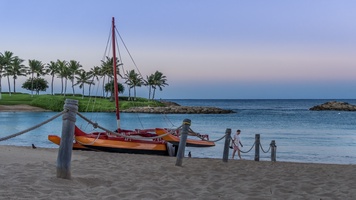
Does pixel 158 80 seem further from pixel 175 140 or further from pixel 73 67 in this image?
pixel 175 140

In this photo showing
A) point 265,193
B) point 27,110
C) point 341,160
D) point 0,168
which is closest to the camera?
point 265,193

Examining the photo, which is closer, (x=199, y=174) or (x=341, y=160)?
(x=199, y=174)

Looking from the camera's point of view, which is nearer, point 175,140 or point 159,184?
point 159,184

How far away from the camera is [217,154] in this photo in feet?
87.1

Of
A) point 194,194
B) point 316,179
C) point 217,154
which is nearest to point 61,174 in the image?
point 194,194

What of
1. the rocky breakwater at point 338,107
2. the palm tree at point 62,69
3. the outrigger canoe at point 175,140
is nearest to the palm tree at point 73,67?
the palm tree at point 62,69

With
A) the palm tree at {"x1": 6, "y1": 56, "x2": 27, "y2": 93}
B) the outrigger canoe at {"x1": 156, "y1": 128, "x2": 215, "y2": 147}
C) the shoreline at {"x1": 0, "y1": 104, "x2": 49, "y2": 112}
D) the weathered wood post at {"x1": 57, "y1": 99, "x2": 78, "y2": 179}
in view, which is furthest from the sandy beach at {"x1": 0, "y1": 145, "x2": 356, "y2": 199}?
the palm tree at {"x1": 6, "y1": 56, "x2": 27, "y2": 93}

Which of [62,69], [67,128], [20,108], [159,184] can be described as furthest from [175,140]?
[62,69]

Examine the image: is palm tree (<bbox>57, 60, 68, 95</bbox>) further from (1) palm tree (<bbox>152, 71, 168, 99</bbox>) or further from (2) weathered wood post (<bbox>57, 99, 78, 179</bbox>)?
(2) weathered wood post (<bbox>57, 99, 78, 179</bbox>)

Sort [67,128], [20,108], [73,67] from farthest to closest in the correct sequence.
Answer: [73,67], [20,108], [67,128]

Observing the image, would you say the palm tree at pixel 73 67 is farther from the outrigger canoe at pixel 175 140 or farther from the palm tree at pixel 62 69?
the outrigger canoe at pixel 175 140

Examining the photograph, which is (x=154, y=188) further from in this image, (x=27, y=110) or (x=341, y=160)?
(x=27, y=110)

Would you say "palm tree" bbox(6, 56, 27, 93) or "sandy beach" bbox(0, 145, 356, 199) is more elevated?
"palm tree" bbox(6, 56, 27, 93)

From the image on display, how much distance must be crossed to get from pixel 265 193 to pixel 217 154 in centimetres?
1872
